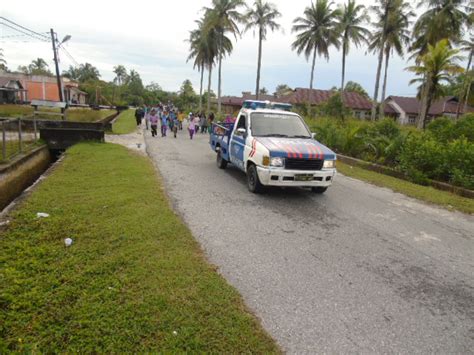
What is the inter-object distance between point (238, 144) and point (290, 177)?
2004mm

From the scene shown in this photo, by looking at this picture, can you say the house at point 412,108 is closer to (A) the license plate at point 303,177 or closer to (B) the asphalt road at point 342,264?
(A) the license plate at point 303,177

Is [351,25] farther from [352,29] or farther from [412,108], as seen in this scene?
[412,108]

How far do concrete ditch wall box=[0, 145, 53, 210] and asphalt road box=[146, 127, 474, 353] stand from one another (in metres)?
3.54

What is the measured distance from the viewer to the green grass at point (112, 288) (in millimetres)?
2502

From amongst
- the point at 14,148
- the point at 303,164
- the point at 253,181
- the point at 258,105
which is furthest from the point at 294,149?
the point at 14,148

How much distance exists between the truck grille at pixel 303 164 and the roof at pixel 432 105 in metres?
52.1

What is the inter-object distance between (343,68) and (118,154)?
33.7m

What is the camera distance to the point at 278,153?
6.27 meters

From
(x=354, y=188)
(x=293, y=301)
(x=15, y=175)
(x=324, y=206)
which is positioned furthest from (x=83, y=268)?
(x=354, y=188)

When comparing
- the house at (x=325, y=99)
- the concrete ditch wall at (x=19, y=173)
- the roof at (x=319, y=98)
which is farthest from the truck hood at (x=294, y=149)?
the house at (x=325, y=99)

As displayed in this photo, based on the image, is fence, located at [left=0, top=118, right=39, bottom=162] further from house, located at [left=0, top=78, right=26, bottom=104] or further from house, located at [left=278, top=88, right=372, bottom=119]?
house, located at [left=278, top=88, right=372, bottom=119]

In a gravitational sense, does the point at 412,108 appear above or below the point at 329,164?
above

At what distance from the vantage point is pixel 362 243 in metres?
4.77

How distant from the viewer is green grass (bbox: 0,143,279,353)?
2502 mm
